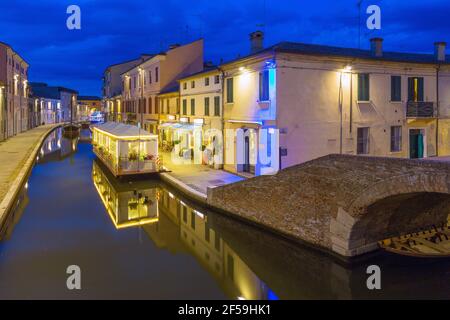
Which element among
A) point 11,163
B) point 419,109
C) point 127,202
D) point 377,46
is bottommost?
point 127,202

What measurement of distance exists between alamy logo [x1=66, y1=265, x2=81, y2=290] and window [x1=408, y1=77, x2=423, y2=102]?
63.1 ft

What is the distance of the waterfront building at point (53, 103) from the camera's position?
83.8 metres

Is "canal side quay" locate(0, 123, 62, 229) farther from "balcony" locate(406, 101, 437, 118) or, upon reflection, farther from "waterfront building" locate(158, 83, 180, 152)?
"balcony" locate(406, 101, 437, 118)

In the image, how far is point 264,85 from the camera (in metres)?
19.8

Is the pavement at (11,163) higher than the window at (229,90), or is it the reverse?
the window at (229,90)

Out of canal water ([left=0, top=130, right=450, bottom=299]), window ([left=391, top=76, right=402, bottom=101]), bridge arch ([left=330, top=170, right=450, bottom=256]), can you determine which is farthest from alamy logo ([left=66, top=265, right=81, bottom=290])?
window ([left=391, top=76, right=402, bottom=101])

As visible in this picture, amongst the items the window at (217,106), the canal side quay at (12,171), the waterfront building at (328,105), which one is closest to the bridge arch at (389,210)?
the waterfront building at (328,105)

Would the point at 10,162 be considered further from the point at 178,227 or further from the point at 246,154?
the point at 178,227

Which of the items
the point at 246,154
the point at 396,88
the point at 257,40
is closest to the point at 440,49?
the point at 396,88

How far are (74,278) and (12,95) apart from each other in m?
45.4

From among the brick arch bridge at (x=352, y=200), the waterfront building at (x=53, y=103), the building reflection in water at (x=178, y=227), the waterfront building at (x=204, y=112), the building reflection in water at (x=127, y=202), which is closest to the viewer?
the brick arch bridge at (x=352, y=200)

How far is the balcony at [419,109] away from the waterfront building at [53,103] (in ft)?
223

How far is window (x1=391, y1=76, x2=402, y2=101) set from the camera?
21656 millimetres

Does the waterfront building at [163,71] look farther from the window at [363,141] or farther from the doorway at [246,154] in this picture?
the window at [363,141]
